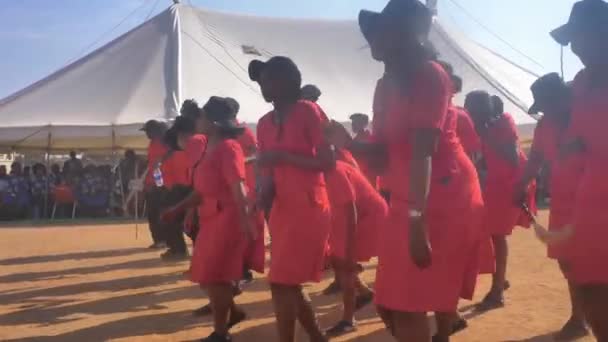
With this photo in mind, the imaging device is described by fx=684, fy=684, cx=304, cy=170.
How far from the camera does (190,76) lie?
654 inches

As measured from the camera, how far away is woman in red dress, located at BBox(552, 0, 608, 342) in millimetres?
2684

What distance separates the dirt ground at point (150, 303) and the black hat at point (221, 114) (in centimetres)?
148

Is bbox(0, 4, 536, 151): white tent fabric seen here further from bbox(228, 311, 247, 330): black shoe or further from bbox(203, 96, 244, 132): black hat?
bbox(203, 96, 244, 132): black hat

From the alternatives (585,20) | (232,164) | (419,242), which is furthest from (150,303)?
(585,20)

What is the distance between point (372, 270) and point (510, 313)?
2.51 m

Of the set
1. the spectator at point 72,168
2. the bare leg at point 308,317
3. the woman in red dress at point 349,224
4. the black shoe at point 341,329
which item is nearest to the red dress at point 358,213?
the woman in red dress at point 349,224

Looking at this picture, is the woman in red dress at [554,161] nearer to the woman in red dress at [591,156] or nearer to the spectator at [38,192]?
the woman in red dress at [591,156]

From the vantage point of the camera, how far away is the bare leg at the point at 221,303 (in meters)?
4.19

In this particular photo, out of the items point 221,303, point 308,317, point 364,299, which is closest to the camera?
point 308,317

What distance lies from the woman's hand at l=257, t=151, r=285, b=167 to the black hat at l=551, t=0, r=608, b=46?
1403mm

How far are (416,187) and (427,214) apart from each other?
0.21 meters

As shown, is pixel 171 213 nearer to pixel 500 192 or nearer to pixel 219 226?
pixel 219 226

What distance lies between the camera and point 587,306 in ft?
9.25

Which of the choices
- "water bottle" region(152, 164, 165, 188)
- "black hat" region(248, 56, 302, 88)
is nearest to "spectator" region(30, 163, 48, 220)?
"water bottle" region(152, 164, 165, 188)
